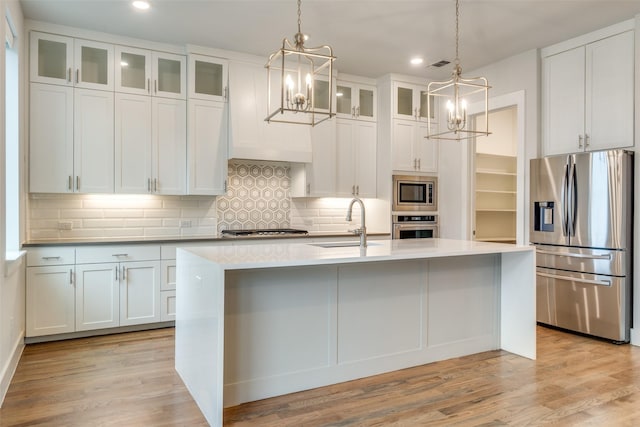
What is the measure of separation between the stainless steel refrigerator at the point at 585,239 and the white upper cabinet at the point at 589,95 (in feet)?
0.86

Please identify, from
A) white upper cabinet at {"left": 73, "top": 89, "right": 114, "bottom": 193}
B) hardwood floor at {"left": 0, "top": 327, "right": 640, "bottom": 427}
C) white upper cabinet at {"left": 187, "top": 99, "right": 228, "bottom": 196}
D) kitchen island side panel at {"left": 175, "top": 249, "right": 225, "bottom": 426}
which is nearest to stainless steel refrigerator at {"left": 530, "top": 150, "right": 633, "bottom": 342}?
hardwood floor at {"left": 0, "top": 327, "right": 640, "bottom": 427}

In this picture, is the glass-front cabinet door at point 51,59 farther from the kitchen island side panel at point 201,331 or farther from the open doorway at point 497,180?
the open doorway at point 497,180

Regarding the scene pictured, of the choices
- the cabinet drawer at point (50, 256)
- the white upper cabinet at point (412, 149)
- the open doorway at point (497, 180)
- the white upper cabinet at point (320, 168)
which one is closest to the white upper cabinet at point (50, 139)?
the cabinet drawer at point (50, 256)

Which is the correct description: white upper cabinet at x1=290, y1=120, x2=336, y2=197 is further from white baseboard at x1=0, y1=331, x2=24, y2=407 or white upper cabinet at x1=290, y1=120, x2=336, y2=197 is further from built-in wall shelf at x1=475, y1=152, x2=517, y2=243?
white baseboard at x1=0, y1=331, x2=24, y2=407

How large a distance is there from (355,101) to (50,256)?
361 centimetres

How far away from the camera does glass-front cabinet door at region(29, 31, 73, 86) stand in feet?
12.6

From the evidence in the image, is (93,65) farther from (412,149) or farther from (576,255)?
(576,255)

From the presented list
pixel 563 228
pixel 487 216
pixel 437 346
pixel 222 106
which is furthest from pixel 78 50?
pixel 487 216

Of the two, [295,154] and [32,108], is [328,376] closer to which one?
[295,154]

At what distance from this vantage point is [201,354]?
8.20ft

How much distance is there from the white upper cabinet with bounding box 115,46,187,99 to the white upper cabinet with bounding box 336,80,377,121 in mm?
1806

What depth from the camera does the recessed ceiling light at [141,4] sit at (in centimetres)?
344

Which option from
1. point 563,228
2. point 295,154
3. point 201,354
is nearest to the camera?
point 201,354

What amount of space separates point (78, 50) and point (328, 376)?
3.59 m
